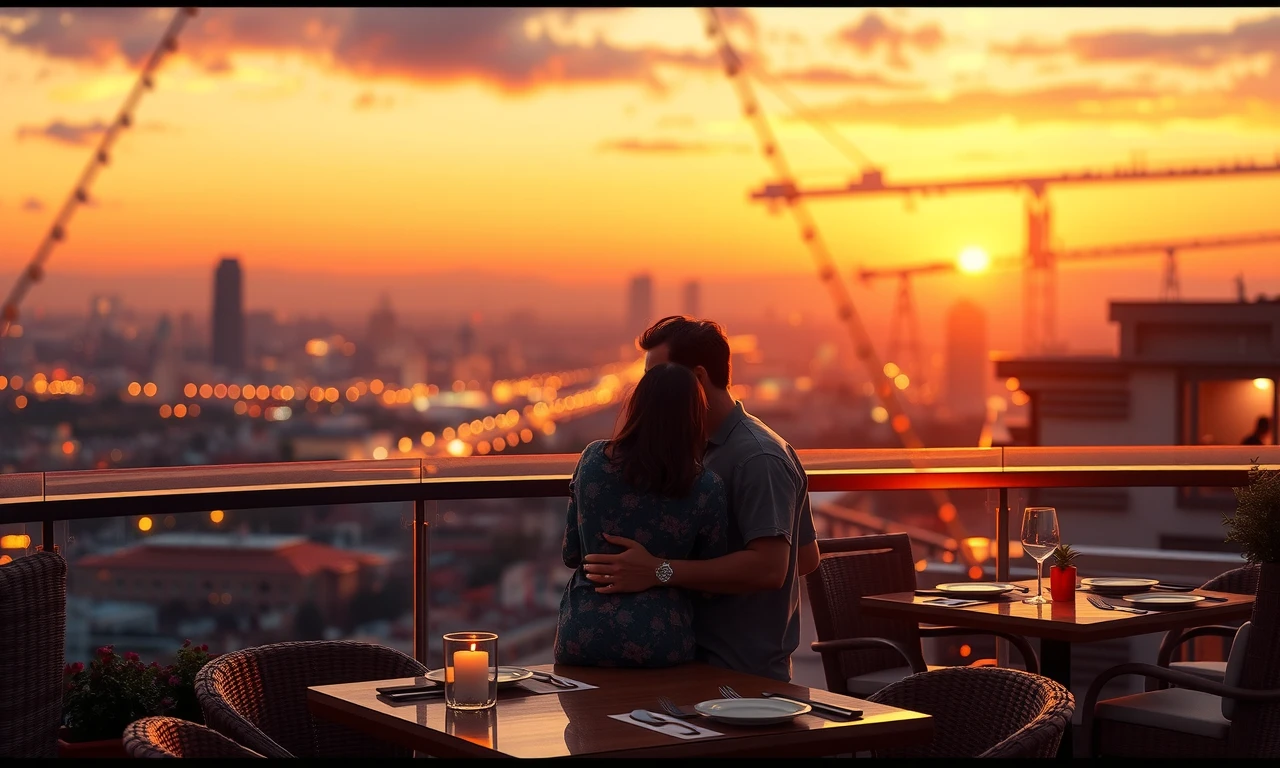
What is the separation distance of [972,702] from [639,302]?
148ft

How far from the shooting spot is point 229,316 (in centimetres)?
5262

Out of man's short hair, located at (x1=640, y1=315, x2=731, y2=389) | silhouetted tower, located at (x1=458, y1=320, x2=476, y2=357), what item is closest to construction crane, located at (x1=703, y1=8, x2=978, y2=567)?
man's short hair, located at (x1=640, y1=315, x2=731, y2=389)

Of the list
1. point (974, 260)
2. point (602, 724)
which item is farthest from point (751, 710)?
point (974, 260)

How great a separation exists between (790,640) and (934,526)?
163 ft

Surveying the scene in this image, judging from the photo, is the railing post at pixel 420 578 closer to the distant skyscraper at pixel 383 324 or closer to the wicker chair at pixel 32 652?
the wicker chair at pixel 32 652

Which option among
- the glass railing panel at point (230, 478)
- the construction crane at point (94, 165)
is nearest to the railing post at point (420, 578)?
the glass railing panel at point (230, 478)

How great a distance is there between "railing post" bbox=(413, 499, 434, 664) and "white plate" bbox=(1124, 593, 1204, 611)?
2078mm

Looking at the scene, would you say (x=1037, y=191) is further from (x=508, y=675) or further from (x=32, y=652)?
(x=508, y=675)

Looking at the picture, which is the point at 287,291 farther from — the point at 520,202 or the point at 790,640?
the point at 790,640

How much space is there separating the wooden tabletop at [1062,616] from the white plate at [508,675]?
5.71 ft

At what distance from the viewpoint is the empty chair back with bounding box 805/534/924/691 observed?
4535 millimetres

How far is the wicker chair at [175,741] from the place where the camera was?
216 cm

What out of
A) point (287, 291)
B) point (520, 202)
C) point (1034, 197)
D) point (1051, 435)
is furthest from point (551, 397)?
point (1051, 435)

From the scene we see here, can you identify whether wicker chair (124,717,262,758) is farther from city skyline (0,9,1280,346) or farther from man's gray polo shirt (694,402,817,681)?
city skyline (0,9,1280,346)
